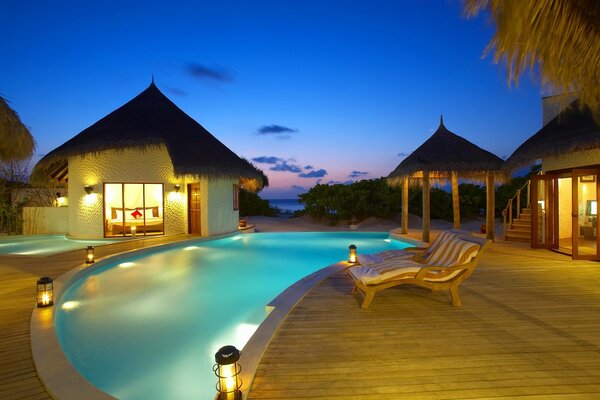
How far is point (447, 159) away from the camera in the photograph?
28.2 feet

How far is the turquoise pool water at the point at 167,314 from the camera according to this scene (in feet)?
10.5

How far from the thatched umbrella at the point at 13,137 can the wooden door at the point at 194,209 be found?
4403mm

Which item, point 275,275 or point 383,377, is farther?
point 275,275

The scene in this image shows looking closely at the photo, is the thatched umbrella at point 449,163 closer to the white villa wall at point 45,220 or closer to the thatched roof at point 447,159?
the thatched roof at point 447,159

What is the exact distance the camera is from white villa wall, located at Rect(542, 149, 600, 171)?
623 centimetres

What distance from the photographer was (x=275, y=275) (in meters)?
7.11

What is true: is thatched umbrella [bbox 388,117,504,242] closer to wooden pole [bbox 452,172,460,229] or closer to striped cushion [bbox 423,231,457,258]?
wooden pole [bbox 452,172,460,229]

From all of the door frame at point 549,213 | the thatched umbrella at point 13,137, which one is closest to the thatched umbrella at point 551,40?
the door frame at point 549,213

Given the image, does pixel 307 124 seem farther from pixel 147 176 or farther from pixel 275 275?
pixel 275 275

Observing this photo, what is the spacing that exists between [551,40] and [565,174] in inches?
243

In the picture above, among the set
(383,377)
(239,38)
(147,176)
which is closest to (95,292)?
(383,377)

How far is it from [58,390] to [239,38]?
1438cm

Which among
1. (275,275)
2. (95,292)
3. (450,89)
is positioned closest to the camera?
(95,292)

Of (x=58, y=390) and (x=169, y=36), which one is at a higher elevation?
(x=169, y=36)
